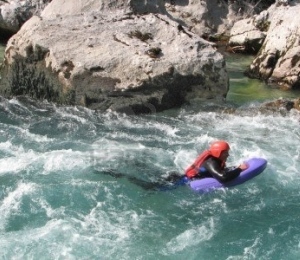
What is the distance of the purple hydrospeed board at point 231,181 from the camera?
887 cm

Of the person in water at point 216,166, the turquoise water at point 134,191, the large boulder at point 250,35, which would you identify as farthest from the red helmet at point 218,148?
the large boulder at point 250,35

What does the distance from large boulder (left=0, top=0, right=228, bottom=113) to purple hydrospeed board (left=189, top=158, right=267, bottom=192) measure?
164 inches

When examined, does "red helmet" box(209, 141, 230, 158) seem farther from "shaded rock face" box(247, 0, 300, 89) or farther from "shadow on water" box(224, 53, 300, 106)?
"shaded rock face" box(247, 0, 300, 89)

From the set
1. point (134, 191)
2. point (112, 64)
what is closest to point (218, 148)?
point (134, 191)

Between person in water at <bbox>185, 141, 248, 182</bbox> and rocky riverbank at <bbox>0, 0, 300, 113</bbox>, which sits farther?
rocky riverbank at <bbox>0, 0, 300, 113</bbox>

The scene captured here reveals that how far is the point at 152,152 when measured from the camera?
10625mm

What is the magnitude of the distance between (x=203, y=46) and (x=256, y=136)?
127 inches

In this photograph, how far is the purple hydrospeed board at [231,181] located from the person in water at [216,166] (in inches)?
3.3

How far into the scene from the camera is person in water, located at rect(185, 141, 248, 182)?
8.78m

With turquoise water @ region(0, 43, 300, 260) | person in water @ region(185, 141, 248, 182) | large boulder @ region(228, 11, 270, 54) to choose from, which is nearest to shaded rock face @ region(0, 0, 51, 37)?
turquoise water @ region(0, 43, 300, 260)

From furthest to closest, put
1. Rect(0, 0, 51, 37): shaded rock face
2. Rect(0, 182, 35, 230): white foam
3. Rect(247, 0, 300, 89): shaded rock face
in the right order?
Result: 1. Rect(0, 0, 51, 37): shaded rock face
2. Rect(247, 0, 300, 89): shaded rock face
3. Rect(0, 182, 35, 230): white foam

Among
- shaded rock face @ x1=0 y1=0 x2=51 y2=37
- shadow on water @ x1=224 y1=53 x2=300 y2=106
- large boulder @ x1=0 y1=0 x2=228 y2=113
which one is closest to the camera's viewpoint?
large boulder @ x1=0 y1=0 x2=228 y2=113

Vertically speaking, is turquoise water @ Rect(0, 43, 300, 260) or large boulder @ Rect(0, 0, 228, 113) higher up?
large boulder @ Rect(0, 0, 228, 113)

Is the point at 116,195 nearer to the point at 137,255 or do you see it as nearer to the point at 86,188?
the point at 86,188
